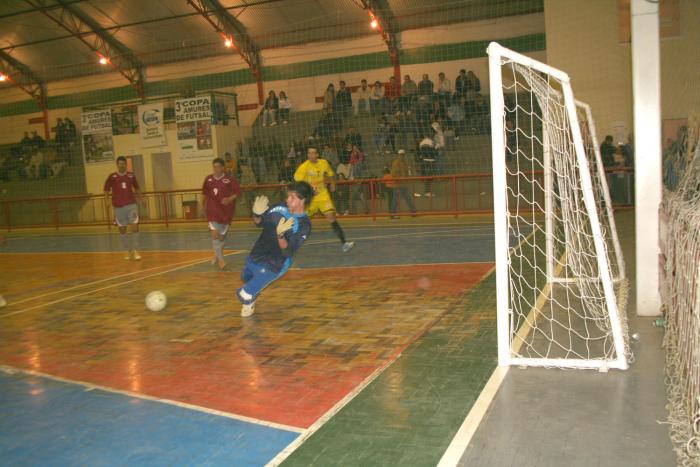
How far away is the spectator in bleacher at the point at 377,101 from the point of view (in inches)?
988

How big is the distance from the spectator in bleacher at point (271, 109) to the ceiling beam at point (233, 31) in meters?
2.15

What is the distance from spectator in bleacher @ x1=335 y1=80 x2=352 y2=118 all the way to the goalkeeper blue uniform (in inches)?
745

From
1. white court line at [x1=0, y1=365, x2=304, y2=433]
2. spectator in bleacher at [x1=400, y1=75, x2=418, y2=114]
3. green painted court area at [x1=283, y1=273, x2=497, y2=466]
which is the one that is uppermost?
spectator in bleacher at [x1=400, y1=75, x2=418, y2=114]

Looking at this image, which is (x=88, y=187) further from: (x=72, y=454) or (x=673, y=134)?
(x=72, y=454)

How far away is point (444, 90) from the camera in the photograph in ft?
79.8

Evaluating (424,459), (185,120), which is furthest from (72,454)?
(185,120)

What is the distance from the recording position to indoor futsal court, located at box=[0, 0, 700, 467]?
411cm

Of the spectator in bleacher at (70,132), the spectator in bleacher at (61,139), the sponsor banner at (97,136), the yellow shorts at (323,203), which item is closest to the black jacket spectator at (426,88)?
the yellow shorts at (323,203)

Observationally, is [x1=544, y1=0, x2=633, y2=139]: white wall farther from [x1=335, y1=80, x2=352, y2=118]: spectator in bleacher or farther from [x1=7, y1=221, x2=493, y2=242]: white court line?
[x1=335, y1=80, x2=352, y2=118]: spectator in bleacher

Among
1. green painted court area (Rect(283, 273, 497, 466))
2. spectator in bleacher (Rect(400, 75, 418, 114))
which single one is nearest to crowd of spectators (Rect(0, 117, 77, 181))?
spectator in bleacher (Rect(400, 75, 418, 114))

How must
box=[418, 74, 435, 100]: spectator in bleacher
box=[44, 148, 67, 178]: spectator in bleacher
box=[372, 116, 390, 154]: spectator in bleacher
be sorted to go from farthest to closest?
1. box=[44, 148, 67, 178]: spectator in bleacher
2. box=[418, 74, 435, 100]: spectator in bleacher
3. box=[372, 116, 390, 154]: spectator in bleacher

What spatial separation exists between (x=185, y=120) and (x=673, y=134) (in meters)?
19.4

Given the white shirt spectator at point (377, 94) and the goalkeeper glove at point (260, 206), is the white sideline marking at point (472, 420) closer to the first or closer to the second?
the goalkeeper glove at point (260, 206)

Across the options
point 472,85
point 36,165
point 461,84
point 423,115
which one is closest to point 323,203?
point 423,115
